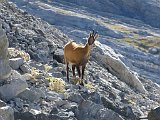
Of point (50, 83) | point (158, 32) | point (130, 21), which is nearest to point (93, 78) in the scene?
point (50, 83)

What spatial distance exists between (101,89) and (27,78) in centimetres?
544

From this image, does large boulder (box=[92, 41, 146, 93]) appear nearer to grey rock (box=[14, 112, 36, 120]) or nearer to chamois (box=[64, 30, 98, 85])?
chamois (box=[64, 30, 98, 85])

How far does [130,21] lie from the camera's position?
7032 inches

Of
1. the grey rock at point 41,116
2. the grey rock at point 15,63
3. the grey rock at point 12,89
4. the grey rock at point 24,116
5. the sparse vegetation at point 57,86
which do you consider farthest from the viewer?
the grey rock at point 15,63

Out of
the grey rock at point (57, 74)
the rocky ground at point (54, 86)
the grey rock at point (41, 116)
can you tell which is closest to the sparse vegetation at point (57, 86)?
the rocky ground at point (54, 86)

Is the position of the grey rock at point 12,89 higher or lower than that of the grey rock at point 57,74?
higher

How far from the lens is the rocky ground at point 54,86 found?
50.8 ft

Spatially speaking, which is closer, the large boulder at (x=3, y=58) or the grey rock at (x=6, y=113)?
the grey rock at (x=6, y=113)

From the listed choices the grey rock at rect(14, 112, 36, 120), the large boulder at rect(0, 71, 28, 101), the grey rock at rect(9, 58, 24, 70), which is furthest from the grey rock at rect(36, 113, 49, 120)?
the grey rock at rect(9, 58, 24, 70)

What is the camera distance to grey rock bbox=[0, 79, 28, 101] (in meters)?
15.3

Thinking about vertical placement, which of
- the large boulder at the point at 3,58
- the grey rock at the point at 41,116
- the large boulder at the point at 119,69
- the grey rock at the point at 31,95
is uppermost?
the large boulder at the point at 3,58

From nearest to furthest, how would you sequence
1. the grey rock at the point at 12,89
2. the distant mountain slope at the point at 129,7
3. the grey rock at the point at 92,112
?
the grey rock at the point at 12,89, the grey rock at the point at 92,112, the distant mountain slope at the point at 129,7

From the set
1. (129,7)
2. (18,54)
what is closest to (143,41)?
(129,7)

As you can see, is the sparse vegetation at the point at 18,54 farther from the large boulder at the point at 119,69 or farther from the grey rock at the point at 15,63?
the large boulder at the point at 119,69
